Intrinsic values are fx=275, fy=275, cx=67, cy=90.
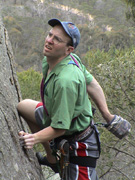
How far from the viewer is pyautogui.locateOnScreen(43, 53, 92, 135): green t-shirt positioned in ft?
7.43

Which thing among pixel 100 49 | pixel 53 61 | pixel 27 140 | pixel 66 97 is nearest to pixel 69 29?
pixel 53 61

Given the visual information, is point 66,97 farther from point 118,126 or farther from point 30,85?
point 30,85

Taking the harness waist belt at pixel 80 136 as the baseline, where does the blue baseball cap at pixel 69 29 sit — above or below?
above

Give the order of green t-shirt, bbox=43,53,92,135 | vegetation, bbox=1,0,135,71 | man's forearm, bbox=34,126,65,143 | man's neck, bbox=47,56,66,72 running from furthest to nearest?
vegetation, bbox=1,0,135,71 < man's neck, bbox=47,56,66,72 < man's forearm, bbox=34,126,65,143 < green t-shirt, bbox=43,53,92,135

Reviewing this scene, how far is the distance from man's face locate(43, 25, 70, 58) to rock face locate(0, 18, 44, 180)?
0.67 m

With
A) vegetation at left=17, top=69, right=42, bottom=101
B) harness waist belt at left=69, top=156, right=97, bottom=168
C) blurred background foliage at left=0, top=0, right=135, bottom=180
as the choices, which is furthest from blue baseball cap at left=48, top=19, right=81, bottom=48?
vegetation at left=17, top=69, right=42, bottom=101

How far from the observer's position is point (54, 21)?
247 centimetres

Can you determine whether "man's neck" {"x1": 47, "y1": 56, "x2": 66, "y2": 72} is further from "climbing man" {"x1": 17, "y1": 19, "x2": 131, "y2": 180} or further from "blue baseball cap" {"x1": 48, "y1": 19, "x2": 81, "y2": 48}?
"blue baseball cap" {"x1": 48, "y1": 19, "x2": 81, "y2": 48}

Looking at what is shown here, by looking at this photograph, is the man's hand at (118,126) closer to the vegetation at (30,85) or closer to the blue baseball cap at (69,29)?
the blue baseball cap at (69,29)

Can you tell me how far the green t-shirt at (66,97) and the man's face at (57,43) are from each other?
0.32ft

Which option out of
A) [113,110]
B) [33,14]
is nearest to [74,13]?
[33,14]

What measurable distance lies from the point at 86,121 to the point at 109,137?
4.69 metres

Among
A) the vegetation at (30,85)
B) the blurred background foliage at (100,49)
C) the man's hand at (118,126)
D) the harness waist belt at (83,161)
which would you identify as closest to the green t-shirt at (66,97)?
the harness waist belt at (83,161)

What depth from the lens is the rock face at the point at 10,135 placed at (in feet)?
7.68
